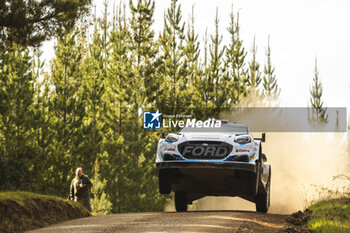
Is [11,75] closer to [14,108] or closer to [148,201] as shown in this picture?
[14,108]

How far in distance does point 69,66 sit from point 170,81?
30.1 ft

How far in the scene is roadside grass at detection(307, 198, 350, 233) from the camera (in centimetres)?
930

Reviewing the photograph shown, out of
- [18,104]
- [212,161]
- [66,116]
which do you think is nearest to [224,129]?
[212,161]

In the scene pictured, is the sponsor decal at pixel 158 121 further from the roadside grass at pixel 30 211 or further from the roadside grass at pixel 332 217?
the roadside grass at pixel 30 211

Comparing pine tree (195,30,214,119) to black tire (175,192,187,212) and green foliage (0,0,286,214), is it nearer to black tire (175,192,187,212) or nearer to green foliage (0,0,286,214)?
green foliage (0,0,286,214)

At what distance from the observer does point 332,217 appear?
10992 millimetres

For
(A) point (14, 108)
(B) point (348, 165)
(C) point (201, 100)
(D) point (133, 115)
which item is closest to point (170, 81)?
(C) point (201, 100)

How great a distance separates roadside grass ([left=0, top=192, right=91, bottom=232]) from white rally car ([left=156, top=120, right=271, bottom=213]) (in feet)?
8.67

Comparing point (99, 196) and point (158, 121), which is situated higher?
point (158, 121)

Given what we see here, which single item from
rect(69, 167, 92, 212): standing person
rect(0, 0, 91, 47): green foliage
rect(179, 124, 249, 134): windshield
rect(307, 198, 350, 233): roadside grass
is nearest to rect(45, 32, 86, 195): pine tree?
rect(69, 167, 92, 212): standing person

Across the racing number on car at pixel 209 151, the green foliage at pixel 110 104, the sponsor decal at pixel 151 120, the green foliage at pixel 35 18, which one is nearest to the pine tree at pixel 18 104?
the green foliage at pixel 110 104

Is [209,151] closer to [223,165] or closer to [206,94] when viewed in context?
[223,165]

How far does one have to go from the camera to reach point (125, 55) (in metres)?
42.2

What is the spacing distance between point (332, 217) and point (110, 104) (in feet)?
99.5
